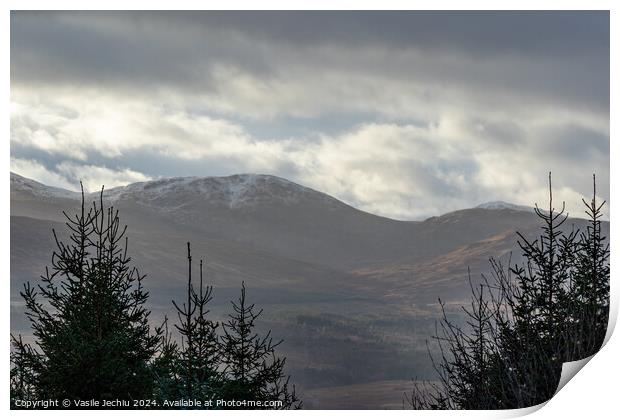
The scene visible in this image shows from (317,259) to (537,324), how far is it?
3268mm

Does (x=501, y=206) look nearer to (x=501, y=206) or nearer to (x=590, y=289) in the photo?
(x=501, y=206)

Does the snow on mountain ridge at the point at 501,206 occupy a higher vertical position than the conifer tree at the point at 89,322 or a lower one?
higher

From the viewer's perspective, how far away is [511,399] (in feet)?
28.2

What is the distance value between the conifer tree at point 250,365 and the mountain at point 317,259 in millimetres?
594

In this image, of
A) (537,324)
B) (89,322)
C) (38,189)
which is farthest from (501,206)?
(38,189)

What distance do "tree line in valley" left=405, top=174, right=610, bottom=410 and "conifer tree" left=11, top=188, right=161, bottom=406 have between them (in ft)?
10.9

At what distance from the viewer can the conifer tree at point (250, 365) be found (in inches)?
376

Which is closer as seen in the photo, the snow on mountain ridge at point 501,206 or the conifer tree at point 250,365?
the conifer tree at point 250,365

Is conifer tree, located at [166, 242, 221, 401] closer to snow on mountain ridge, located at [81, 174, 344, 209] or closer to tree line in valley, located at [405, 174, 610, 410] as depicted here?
snow on mountain ridge, located at [81, 174, 344, 209]

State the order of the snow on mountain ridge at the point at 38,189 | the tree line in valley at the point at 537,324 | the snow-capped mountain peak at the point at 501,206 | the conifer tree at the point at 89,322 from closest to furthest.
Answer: the tree line in valley at the point at 537,324
the conifer tree at the point at 89,322
the snow on mountain ridge at the point at 38,189
the snow-capped mountain peak at the point at 501,206

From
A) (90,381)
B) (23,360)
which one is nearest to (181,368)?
(90,381)

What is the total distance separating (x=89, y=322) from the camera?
9.46m
